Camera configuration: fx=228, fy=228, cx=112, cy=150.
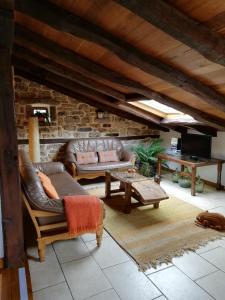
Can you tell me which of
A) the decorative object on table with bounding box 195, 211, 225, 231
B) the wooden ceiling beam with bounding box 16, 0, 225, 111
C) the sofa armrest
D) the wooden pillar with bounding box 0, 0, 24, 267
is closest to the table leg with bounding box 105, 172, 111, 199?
the sofa armrest

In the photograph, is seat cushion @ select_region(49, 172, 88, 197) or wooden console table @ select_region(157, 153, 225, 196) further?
wooden console table @ select_region(157, 153, 225, 196)

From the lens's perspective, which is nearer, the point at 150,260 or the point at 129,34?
the point at 129,34

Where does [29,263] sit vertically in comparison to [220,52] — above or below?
below

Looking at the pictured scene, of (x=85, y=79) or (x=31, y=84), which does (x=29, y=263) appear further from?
(x=31, y=84)

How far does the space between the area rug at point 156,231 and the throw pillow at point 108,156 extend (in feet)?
5.17

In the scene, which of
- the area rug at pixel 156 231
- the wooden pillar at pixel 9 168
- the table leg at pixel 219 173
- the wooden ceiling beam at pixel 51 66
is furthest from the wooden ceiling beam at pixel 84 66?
the area rug at pixel 156 231

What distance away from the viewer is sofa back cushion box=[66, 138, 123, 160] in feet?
18.0

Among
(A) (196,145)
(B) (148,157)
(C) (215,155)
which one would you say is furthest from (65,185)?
(C) (215,155)

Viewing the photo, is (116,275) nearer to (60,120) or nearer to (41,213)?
Result: (41,213)

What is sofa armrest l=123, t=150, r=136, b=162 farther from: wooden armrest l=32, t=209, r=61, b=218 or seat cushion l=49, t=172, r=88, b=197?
wooden armrest l=32, t=209, r=61, b=218

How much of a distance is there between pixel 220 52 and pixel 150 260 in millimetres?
2171

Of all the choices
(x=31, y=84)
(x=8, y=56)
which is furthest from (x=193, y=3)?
(x=31, y=84)

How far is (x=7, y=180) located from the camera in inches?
89.0

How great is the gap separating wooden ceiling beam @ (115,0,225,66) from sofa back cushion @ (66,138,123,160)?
13.6 feet
